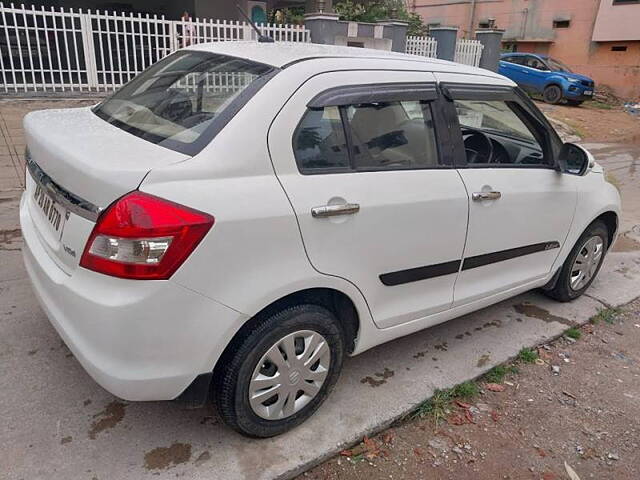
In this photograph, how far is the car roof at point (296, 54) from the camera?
2.42 meters

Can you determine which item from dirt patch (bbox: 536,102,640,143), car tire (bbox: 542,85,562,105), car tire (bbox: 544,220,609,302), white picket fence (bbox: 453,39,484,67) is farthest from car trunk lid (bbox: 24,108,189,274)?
car tire (bbox: 542,85,562,105)

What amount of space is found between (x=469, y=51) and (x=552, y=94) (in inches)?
265

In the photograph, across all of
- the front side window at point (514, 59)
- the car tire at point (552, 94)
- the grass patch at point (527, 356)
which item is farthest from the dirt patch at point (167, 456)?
the front side window at point (514, 59)

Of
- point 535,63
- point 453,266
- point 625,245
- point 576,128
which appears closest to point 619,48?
point 535,63

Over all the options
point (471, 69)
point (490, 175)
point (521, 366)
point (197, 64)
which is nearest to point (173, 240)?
point (197, 64)

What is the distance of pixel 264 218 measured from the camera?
202 centimetres

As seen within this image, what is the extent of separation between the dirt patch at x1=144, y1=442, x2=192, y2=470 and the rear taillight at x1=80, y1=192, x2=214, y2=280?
0.89m

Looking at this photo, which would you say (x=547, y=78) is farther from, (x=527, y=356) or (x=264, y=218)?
(x=264, y=218)

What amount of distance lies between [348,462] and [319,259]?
94 cm

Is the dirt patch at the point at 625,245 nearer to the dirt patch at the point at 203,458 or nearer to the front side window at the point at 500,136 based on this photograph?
the front side window at the point at 500,136

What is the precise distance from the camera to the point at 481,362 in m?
3.14

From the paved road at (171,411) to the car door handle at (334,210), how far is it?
105 cm

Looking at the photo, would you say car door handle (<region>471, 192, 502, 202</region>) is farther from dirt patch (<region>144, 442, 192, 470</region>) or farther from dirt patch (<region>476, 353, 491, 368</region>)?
dirt patch (<region>144, 442, 192, 470</region>)

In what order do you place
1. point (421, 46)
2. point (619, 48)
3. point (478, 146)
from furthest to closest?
1. point (619, 48)
2. point (421, 46)
3. point (478, 146)
